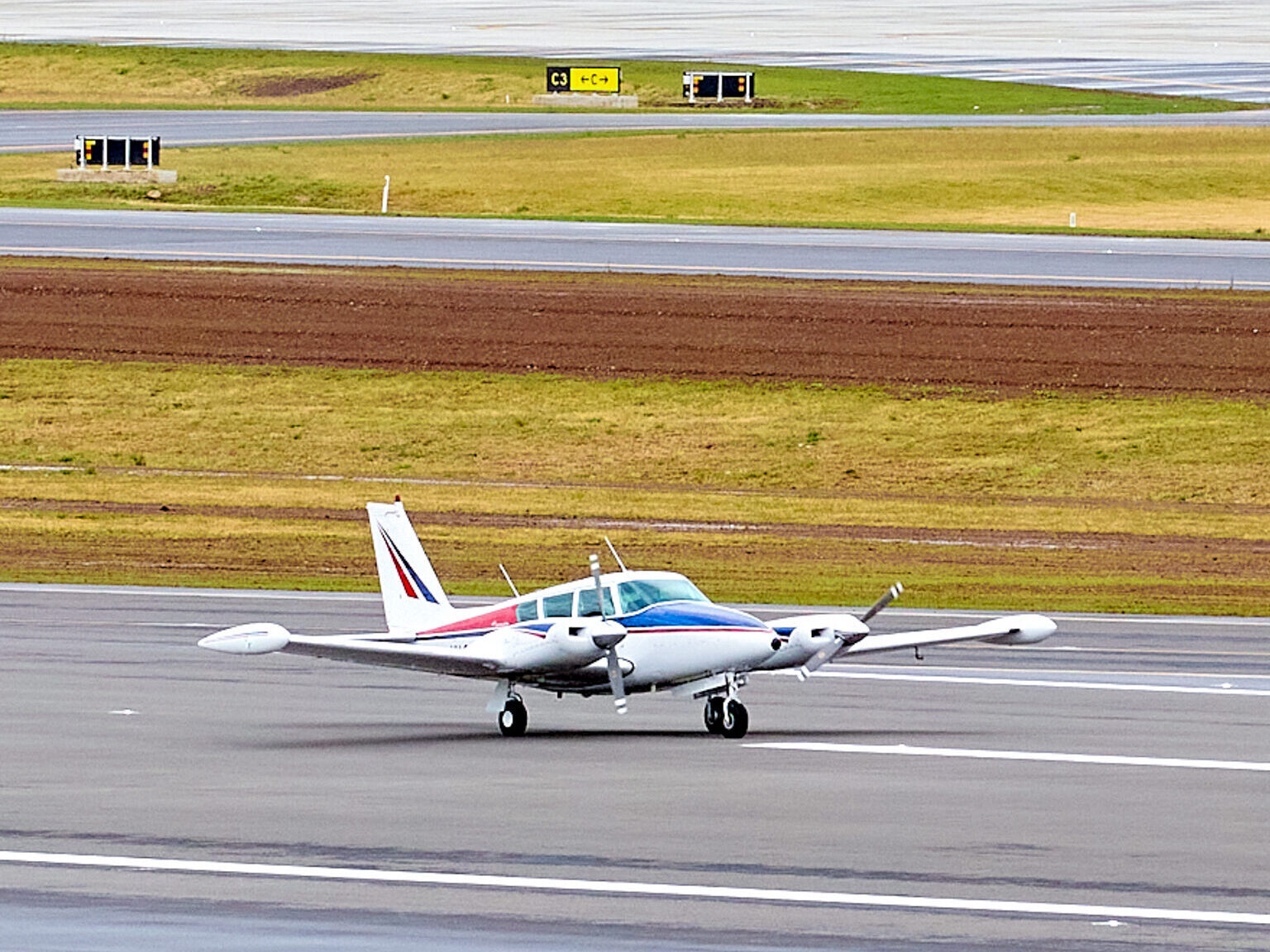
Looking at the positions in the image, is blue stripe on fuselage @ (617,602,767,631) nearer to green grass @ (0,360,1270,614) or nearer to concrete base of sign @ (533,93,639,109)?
green grass @ (0,360,1270,614)

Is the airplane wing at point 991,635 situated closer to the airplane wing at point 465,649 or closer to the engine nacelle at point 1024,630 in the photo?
the engine nacelle at point 1024,630

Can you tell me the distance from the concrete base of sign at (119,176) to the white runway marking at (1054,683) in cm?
5062

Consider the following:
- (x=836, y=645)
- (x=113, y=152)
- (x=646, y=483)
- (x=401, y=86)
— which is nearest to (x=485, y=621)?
(x=836, y=645)

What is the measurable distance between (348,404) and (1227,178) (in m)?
36.9

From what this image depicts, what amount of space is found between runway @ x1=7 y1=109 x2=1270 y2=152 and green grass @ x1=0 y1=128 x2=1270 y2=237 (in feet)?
12.9

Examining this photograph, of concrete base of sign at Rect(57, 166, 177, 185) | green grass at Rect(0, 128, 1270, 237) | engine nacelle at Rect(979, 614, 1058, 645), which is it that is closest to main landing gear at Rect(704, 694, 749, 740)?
engine nacelle at Rect(979, 614, 1058, 645)

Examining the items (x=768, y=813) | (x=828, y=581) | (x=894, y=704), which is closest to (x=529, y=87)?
(x=828, y=581)

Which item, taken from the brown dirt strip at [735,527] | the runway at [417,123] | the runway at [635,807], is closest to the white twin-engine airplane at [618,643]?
the runway at [635,807]

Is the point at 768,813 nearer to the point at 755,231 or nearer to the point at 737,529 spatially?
the point at 737,529

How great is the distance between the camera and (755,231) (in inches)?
2675

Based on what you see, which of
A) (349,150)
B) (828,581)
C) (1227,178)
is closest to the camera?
(828,581)

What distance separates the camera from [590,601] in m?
24.1

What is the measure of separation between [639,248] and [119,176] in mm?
20798

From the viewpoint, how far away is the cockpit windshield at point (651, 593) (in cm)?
2389
